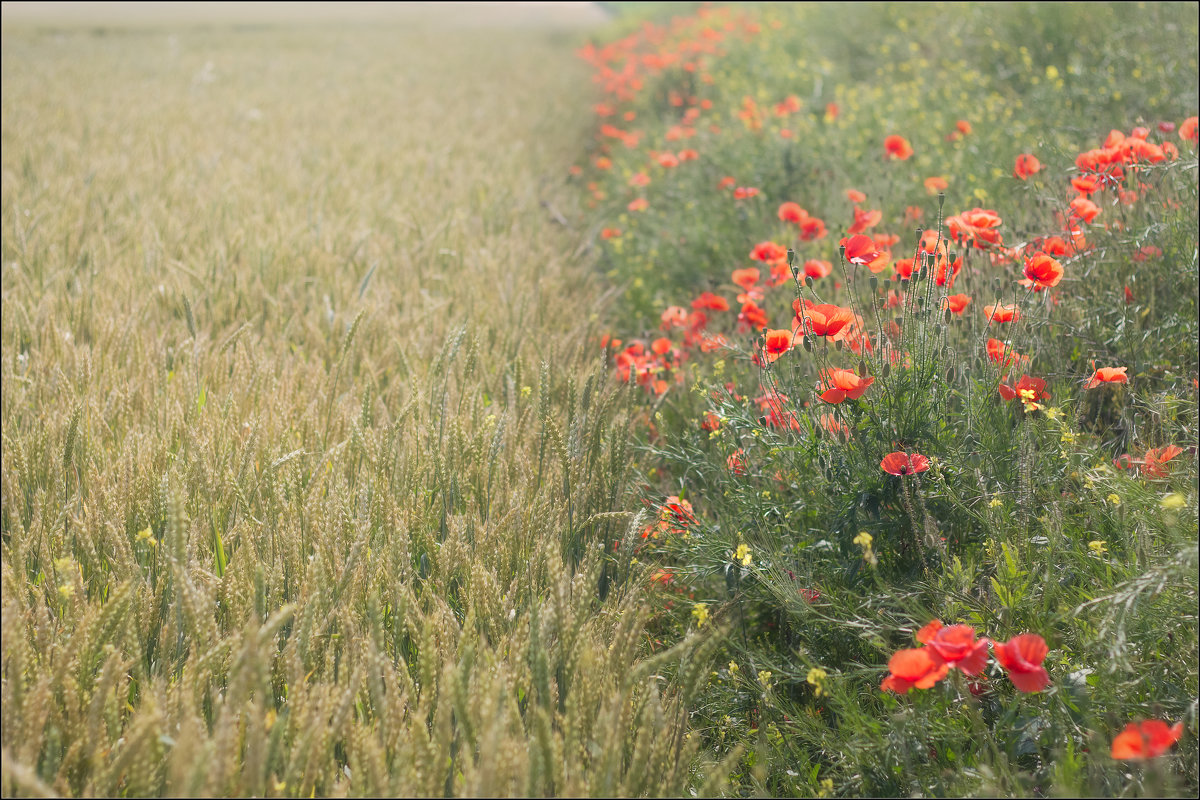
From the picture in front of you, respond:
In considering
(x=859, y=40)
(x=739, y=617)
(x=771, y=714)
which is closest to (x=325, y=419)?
(x=739, y=617)

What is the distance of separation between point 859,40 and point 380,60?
6983mm

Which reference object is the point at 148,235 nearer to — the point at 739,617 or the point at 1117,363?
the point at 739,617

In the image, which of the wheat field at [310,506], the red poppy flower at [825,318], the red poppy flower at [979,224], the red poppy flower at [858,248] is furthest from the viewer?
the red poppy flower at [979,224]

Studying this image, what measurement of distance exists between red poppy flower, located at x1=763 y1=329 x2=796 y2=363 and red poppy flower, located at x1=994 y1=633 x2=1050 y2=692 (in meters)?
0.72

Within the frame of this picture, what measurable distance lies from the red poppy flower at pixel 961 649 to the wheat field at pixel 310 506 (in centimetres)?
32

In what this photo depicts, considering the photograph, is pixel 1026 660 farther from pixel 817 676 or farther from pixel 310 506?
pixel 310 506

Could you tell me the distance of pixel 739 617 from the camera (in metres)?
1.51

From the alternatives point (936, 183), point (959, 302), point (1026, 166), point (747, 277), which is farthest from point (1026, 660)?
point (936, 183)

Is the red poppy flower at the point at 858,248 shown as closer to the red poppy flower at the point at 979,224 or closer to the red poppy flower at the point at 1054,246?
the red poppy flower at the point at 979,224

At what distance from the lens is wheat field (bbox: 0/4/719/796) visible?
969mm

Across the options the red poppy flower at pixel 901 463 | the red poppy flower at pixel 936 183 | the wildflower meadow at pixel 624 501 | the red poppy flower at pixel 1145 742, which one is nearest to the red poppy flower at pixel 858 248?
the wildflower meadow at pixel 624 501

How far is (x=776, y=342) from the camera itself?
1633 mm

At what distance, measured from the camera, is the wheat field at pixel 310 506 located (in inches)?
38.2

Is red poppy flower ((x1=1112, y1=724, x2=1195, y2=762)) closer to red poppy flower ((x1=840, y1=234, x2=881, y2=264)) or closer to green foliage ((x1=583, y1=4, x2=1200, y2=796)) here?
green foliage ((x1=583, y1=4, x2=1200, y2=796))
